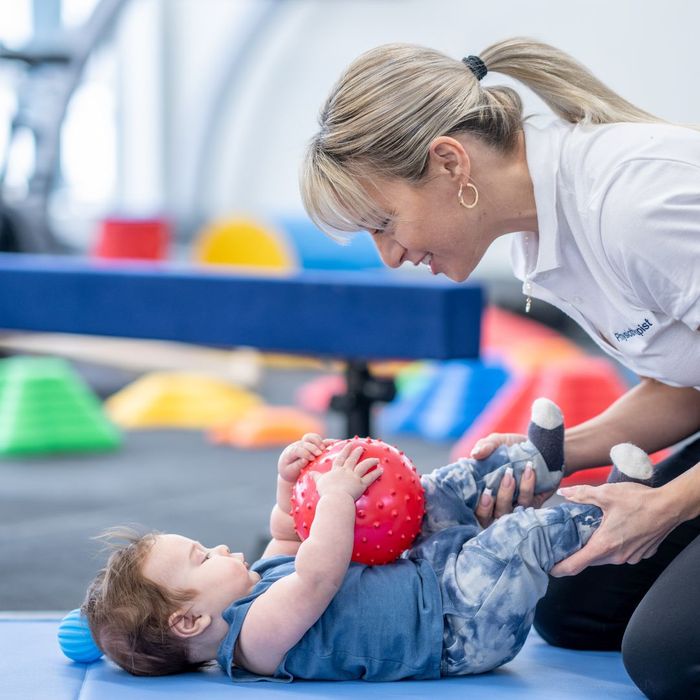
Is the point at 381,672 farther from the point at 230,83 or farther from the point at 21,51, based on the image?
the point at 230,83

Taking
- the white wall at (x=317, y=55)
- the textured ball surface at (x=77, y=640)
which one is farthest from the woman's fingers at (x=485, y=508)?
the white wall at (x=317, y=55)

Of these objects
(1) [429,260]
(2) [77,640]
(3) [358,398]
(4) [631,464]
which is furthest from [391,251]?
(3) [358,398]

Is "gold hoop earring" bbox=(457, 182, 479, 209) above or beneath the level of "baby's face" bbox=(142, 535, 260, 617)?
above

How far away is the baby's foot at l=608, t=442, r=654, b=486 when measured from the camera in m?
1.94

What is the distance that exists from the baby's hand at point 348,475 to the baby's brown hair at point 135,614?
27 centimetres

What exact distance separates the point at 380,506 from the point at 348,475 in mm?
70

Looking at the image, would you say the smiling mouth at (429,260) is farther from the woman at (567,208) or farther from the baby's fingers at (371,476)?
the baby's fingers at (371,476)

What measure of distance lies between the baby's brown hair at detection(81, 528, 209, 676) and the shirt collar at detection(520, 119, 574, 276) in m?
0.80

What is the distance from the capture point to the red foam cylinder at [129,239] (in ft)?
21.4

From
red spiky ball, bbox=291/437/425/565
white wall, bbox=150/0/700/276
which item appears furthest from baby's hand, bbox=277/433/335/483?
white wall, bbox=150/0/700/276

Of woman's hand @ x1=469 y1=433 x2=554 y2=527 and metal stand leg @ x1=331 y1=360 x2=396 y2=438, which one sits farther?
metal stand leg @ x1=331 y1=360 x2=396 y2=438

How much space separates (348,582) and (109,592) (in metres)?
0.37

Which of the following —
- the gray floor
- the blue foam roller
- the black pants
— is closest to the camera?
the black pants

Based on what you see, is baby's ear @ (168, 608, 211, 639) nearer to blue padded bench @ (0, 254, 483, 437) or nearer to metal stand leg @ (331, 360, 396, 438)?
blue padded bench @ (0, 254, 483, 437)
